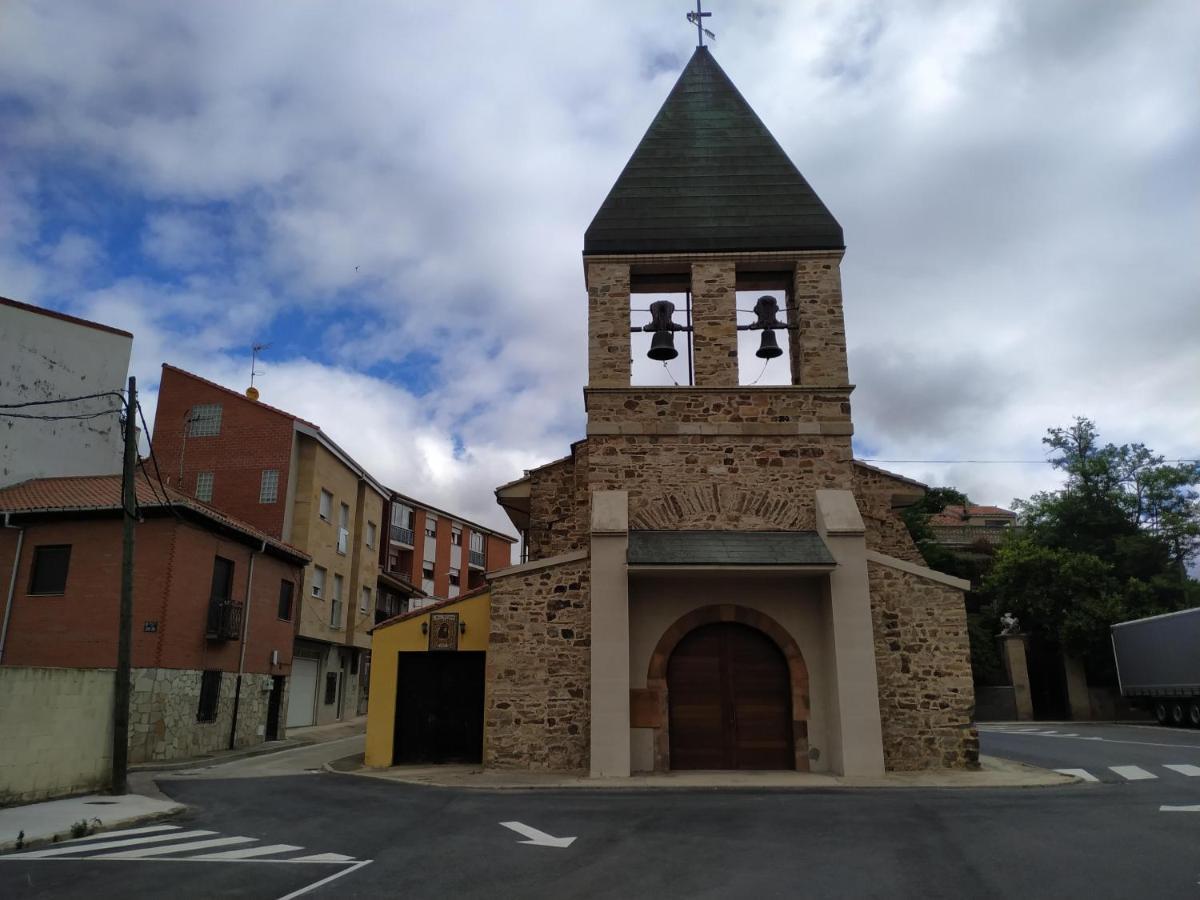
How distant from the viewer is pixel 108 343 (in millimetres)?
22828

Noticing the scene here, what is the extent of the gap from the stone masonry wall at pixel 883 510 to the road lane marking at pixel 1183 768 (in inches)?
200

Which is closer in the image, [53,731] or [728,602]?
[53,731]

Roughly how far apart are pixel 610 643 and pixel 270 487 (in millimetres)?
18876

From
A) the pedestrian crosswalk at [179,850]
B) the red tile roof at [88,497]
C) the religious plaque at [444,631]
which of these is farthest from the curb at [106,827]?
the red tile roof at [88,497]

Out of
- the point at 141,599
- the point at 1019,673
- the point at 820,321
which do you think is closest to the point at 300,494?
the point at 141,599

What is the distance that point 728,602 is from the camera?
13.4 meters

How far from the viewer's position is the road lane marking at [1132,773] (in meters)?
12.1

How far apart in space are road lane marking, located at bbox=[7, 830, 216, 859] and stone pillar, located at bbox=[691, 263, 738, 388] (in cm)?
961

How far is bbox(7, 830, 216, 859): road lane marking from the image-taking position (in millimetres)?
7473

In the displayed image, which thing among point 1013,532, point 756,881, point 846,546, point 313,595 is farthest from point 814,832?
point 1013,532

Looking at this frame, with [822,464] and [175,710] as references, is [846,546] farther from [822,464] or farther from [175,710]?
[175,710]

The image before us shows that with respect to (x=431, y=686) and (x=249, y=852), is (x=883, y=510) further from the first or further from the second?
(x=249, y=852)

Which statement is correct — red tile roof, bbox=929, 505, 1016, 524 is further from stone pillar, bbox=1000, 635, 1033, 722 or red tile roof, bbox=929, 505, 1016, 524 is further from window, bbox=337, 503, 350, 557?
window, bbox=337, 503, 350, 557

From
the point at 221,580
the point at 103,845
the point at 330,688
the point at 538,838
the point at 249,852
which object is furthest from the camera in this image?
the point at 330,688
